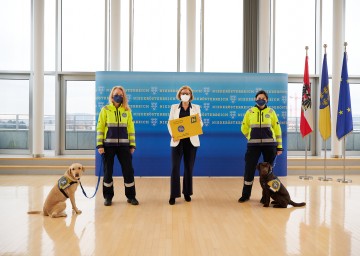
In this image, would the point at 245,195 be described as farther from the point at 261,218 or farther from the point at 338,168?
the point at 338,168

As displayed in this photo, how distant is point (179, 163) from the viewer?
5.88m

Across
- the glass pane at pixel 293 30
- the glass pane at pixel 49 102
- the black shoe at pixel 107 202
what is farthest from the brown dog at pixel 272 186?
A: the glass pane at pixel 49 102

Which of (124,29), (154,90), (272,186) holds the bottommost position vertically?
(272,186)

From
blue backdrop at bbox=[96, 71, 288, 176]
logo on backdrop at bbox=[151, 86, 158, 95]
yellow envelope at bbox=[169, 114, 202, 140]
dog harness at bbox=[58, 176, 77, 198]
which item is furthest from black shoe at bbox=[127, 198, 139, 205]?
logo on backdrop at bbox=[151, 86, 158, 95]

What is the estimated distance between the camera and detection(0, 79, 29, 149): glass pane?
1088cm

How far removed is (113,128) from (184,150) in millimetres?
1101

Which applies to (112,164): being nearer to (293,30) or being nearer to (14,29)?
(14,29)

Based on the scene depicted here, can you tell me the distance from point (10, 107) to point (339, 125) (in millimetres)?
8193

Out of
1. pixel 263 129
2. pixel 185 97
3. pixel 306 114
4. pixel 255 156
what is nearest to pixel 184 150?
pixel 185 97

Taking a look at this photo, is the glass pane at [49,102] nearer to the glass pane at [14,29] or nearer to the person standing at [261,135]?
the glass pane at [14,29]

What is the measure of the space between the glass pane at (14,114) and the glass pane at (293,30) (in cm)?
685

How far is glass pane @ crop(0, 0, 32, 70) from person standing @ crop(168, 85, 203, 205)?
650 cm

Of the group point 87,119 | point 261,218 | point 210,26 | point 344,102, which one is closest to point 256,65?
point 210,26

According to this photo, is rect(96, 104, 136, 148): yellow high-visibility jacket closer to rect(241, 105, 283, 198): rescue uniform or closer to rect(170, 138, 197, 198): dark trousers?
rect(170, 138, 197, 198): dark trousers
